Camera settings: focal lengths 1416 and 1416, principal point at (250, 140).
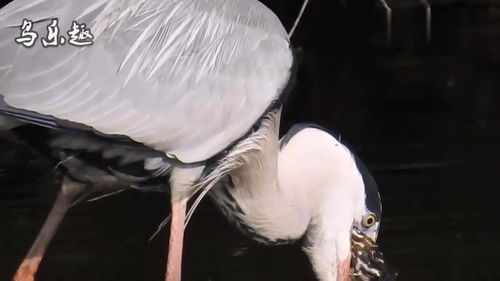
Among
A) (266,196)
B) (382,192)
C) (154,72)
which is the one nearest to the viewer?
(154,72)

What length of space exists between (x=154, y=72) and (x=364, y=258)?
1.15 meters

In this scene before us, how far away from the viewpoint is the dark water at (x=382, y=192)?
263 inches

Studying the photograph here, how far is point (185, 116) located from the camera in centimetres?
519

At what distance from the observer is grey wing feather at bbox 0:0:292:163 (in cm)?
504

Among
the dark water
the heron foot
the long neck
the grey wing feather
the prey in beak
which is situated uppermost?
the grey wing feather

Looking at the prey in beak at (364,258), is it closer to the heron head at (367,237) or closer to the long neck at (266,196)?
the heron head at (367,237)

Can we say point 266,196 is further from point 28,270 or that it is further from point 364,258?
point 28,270

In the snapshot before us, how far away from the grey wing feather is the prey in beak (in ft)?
2.29

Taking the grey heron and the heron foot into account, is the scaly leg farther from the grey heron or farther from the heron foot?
the heron foot

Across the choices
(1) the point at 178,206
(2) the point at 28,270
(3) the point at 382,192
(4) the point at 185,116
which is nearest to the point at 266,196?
(1) the point at 178,206

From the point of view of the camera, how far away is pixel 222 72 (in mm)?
5242

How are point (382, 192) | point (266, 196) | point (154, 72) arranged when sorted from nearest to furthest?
point (154, 72) < point (266, 196) < point (382, 192)

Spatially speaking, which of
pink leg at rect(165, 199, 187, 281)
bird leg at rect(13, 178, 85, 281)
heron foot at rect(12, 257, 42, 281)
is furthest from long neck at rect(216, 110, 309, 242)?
heron foot at rect(12, 257, 42, 281)

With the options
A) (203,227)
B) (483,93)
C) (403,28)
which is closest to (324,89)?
(483,93)
